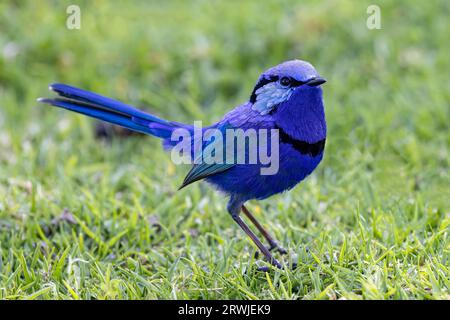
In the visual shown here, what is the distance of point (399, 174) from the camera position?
5059 mm

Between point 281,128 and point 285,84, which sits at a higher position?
point 285,84

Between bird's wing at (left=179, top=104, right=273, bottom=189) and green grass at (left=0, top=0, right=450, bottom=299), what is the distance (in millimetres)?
458

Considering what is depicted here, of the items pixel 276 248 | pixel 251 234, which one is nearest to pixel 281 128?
pixel 251 234

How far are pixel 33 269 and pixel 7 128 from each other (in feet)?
7.82

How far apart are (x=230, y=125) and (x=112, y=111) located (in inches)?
32.6

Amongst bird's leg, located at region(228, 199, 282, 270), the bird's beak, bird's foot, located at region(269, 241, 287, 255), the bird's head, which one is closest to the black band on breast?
the bird's head

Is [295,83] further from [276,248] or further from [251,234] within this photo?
[276,248]

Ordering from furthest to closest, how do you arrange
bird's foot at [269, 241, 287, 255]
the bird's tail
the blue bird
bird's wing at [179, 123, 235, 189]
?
the bird's tail < bird's foot at [269, 241, 287, 255] < bird's wing at [179, 123, 235, 189] < the blue bird

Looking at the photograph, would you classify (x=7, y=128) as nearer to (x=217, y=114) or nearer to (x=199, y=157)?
(x=217, y=114)

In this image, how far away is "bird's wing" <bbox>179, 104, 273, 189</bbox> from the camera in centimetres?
388

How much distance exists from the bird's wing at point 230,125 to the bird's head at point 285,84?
0.05m

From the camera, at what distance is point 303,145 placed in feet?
12.4

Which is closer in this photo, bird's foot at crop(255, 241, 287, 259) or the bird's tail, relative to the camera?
bird's foot at crop(255, 241, 287, 259)

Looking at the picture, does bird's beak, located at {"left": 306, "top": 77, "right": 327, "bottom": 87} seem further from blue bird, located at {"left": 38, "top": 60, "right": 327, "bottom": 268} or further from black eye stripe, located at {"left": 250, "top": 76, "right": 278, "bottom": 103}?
black eye stripe, located at {"left": 250, "top": 76, "right": 278, "bottom": 103}
